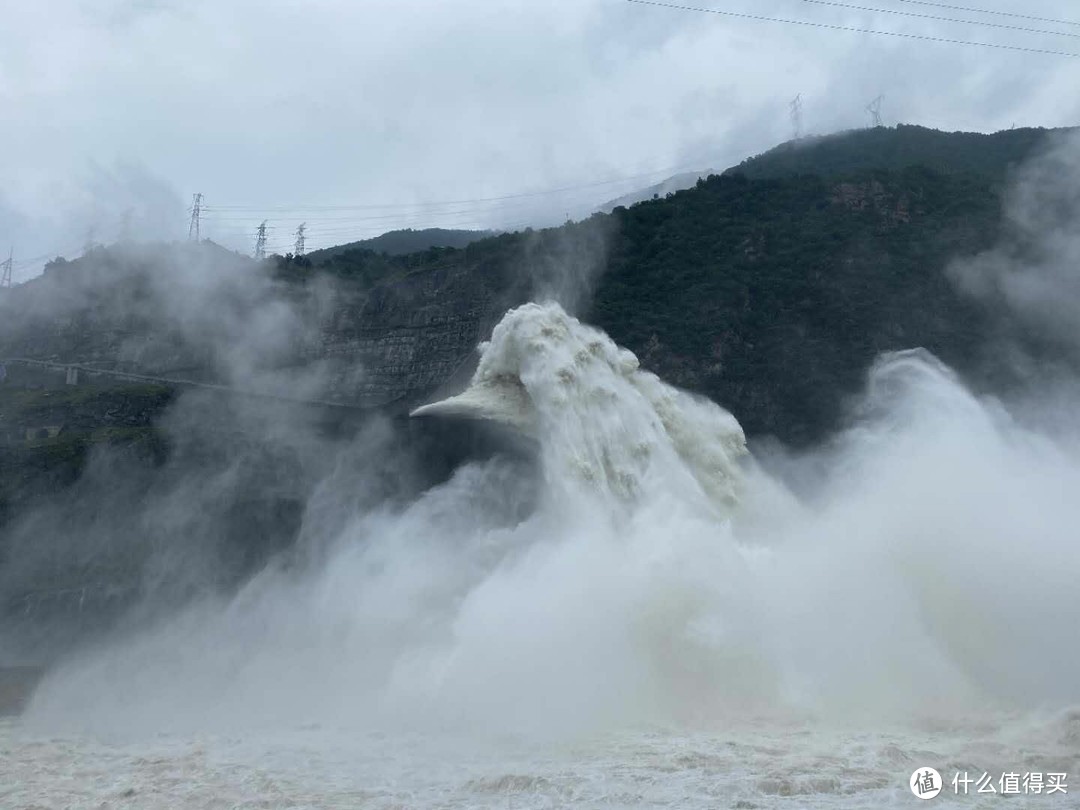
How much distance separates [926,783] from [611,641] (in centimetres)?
703

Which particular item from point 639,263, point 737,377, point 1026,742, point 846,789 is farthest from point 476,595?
point 639,263

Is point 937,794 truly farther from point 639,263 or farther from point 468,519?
point 639,263

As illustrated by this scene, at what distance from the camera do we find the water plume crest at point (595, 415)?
24609 millimetres

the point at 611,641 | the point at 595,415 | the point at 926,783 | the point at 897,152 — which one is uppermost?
the point at 897,152

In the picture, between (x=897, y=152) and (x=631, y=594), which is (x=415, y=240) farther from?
(x=631, y=594)

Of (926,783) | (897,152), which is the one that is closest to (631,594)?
(926,783)

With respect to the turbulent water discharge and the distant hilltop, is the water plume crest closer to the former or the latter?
the turbulent water discharge

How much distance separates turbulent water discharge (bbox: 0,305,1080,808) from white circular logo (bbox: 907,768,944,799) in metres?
0.19

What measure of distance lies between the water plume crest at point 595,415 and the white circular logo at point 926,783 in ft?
34.5

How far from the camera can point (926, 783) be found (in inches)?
556

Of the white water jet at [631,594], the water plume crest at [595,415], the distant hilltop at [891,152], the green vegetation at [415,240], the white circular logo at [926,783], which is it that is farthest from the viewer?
the green vegetation at [415,240]

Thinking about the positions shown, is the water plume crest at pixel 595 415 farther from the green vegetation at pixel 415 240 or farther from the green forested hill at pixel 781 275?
the green vegetation at pixel 415 240

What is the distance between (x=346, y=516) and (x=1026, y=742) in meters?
21.0

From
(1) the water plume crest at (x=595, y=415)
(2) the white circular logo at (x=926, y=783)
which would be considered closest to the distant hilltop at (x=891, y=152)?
(1) the water plume crest at (x=595, y=415)
